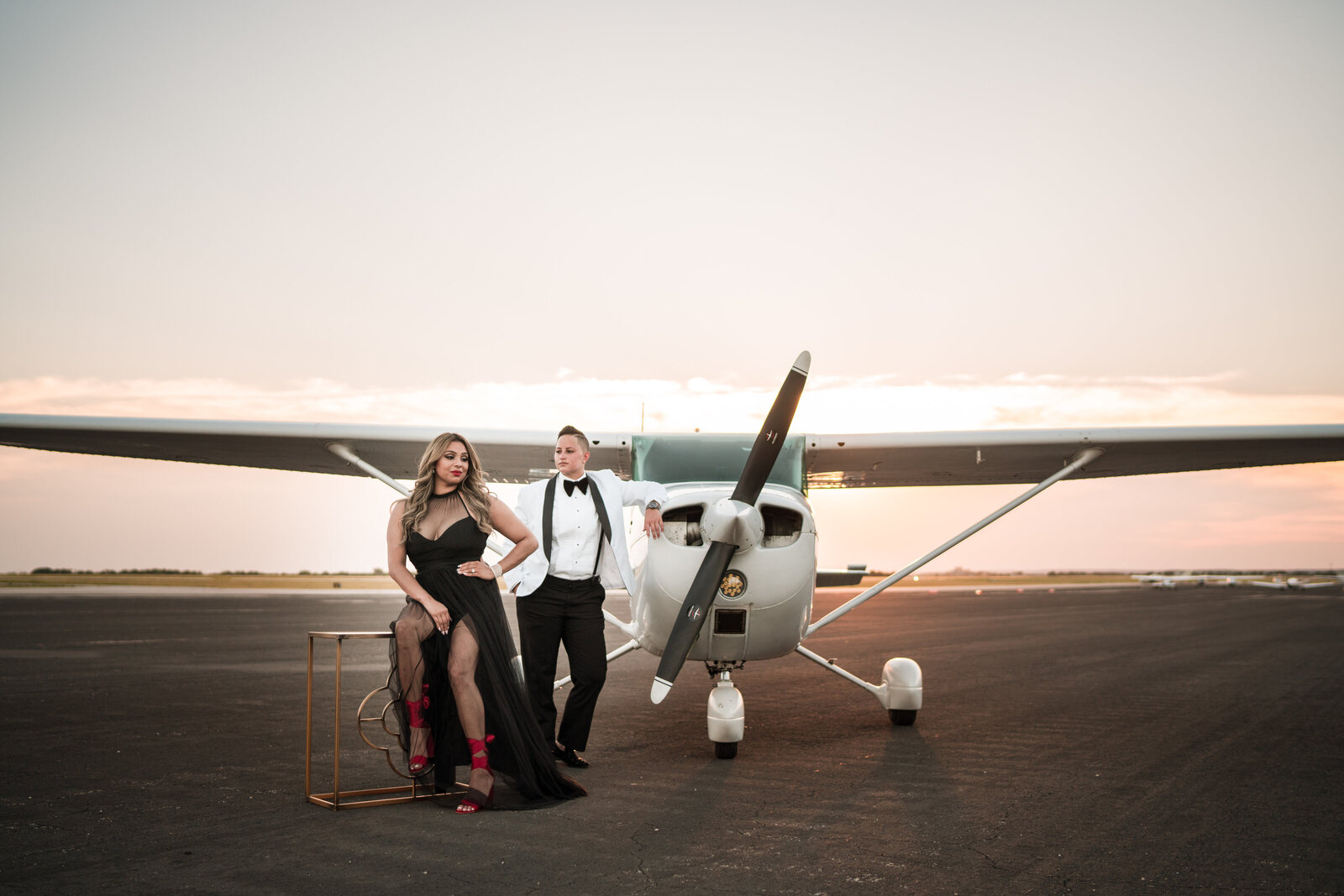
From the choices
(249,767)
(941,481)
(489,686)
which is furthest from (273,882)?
(941,481)

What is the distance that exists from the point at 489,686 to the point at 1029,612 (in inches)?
1143

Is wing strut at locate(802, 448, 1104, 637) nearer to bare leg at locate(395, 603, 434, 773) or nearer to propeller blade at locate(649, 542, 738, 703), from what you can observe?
propeller blade at locate(649, 542, 738, 703)

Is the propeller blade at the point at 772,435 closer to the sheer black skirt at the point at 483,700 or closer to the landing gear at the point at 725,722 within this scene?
the landing gear at the point at 725,722

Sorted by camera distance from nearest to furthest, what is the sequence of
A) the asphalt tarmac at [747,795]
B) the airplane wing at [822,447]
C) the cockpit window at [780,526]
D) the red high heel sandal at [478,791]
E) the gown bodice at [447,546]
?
the asphalt tarmac at [747,795]
the red high heel sandal at [478,791]
the gown bodice at [447,546]
the cockpit window at [780,526]
the airplane wing at [822,447]

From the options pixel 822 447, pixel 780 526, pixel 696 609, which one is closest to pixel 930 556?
pixel 822 447

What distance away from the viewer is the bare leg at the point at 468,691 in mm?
4594

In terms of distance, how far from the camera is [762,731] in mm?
7355

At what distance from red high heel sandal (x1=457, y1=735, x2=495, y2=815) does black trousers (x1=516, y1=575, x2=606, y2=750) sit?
2.47 feet

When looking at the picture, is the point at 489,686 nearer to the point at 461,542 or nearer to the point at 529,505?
the point at 461,542

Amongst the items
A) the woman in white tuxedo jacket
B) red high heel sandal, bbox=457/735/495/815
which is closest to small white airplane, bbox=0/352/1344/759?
the woman in white tuxedo jacket

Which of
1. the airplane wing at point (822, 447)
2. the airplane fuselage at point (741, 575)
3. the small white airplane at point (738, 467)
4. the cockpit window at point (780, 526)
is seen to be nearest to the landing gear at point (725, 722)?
the small white airplane at point (738, 467)

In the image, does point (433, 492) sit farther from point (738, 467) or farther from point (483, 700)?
point (738, 467)

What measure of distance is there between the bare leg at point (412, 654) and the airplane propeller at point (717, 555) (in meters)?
1.46

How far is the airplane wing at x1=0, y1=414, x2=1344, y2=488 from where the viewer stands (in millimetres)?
8562
